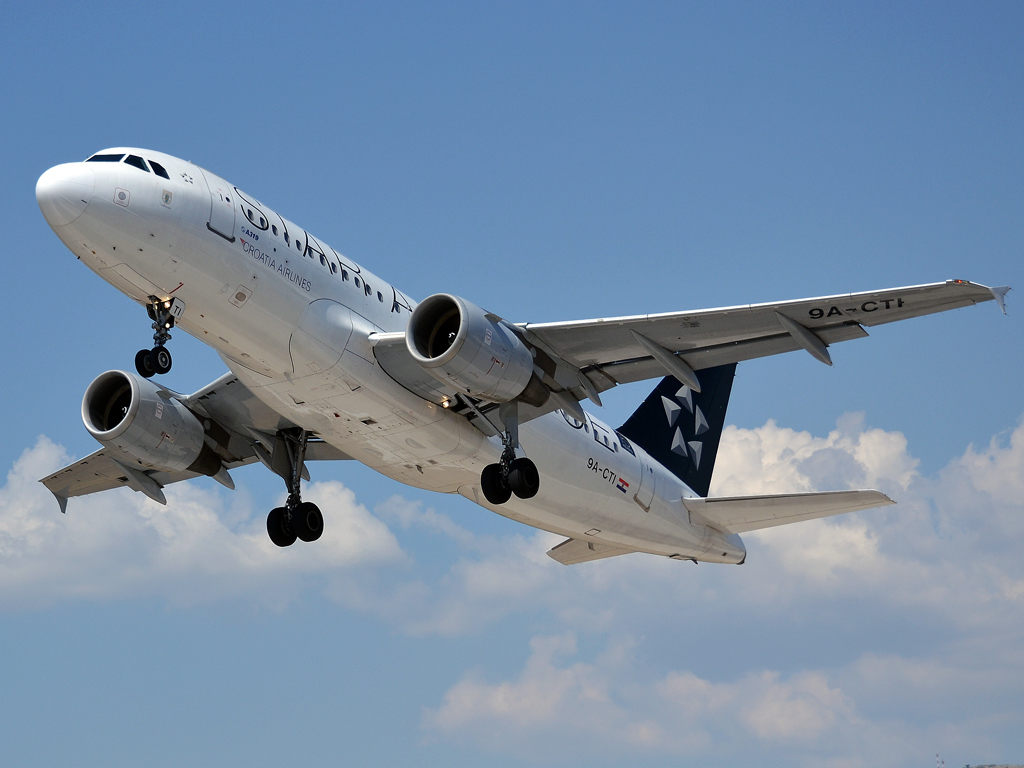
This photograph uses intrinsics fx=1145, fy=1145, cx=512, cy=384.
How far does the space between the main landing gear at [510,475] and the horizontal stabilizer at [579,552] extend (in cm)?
761

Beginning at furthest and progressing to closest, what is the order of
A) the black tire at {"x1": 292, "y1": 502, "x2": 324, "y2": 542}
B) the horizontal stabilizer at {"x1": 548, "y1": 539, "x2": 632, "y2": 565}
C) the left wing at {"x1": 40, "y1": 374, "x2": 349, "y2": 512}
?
the horizontal stabilizer at {"x1": 548, "y1": 539, "x2": 632, "y2": 565}, the black tire at {"x1": 292, "y1": 502, "x2": 324, "y2": 542}, the left wing at {"x1": 40, "y1": 374, "x2": 349, "y2": 512}

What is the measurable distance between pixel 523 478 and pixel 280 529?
21.8 feet

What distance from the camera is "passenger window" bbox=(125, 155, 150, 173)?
18.8 meters

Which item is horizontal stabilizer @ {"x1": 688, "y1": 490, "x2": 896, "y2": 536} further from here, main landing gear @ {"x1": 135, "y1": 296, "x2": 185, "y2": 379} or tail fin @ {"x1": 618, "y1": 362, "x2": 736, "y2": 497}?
main landing gear @ {"x1": 135, "y1": 296, "x2": 185, "y2": 379}

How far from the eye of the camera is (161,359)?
19.4 m

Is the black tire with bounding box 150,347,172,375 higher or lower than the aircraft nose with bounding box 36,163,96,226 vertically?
lower

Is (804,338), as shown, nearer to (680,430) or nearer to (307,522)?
(307,522)

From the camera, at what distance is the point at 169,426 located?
2541cm

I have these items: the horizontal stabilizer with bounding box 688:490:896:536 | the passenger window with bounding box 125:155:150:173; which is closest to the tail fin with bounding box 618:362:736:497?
the horizontal stabilizer with bounding box 688:490:896:536

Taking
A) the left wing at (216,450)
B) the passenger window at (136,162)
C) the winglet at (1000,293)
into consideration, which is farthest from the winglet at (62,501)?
the winglet at (1000,293)

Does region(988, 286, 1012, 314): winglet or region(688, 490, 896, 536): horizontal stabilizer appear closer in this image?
region(988, 286, 1012, 314): winglet

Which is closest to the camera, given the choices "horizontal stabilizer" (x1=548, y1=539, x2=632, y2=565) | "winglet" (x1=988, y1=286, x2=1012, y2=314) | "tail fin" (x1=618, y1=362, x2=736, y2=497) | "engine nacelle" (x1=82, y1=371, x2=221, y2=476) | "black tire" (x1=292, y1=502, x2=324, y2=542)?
"winglet" (x1=988, y1=286, x2=1012, y2=314)

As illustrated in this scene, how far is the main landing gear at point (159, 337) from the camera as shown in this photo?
63.1ft

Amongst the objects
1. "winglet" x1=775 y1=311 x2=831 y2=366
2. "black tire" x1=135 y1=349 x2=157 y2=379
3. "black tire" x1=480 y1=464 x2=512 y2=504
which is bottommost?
"black tire" x1=135 y1=349 x2=157 y2=379
